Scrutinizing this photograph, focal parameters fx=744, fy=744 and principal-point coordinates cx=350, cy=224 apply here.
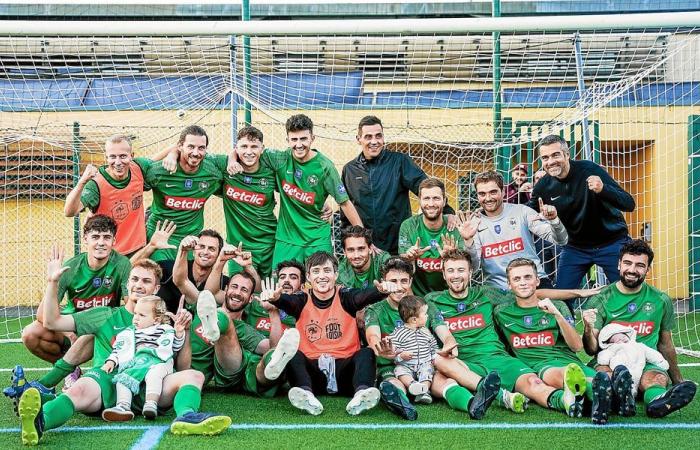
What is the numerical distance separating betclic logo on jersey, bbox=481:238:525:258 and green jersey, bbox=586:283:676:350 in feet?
2.53

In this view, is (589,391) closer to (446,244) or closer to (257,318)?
(446,244)

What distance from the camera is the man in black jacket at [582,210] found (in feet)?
18.0

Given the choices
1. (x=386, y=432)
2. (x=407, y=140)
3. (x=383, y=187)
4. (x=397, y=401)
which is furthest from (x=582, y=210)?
(x=407, y=140)

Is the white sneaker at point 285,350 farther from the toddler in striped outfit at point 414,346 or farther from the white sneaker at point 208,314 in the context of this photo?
the toddler in striped outfit at point 414,346

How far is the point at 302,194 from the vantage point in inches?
216

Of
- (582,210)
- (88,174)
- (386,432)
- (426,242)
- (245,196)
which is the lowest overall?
(386,432)

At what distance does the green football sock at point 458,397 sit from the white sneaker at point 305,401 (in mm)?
741

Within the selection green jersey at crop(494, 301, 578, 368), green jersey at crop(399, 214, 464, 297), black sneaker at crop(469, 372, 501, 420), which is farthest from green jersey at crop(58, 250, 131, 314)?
green jersey at crop(494, 301, 578, 368)

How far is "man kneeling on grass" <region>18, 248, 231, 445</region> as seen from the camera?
3.42 metres

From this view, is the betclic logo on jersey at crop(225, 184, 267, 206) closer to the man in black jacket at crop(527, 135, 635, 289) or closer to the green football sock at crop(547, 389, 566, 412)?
the man in black jacket at crop(527, 135, 635, 289)

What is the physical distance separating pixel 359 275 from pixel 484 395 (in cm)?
148

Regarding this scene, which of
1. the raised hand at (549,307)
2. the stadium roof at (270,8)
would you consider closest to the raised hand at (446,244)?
the raised hand at (549,307)

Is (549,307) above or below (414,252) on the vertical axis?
below

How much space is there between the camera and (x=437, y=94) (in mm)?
8312
